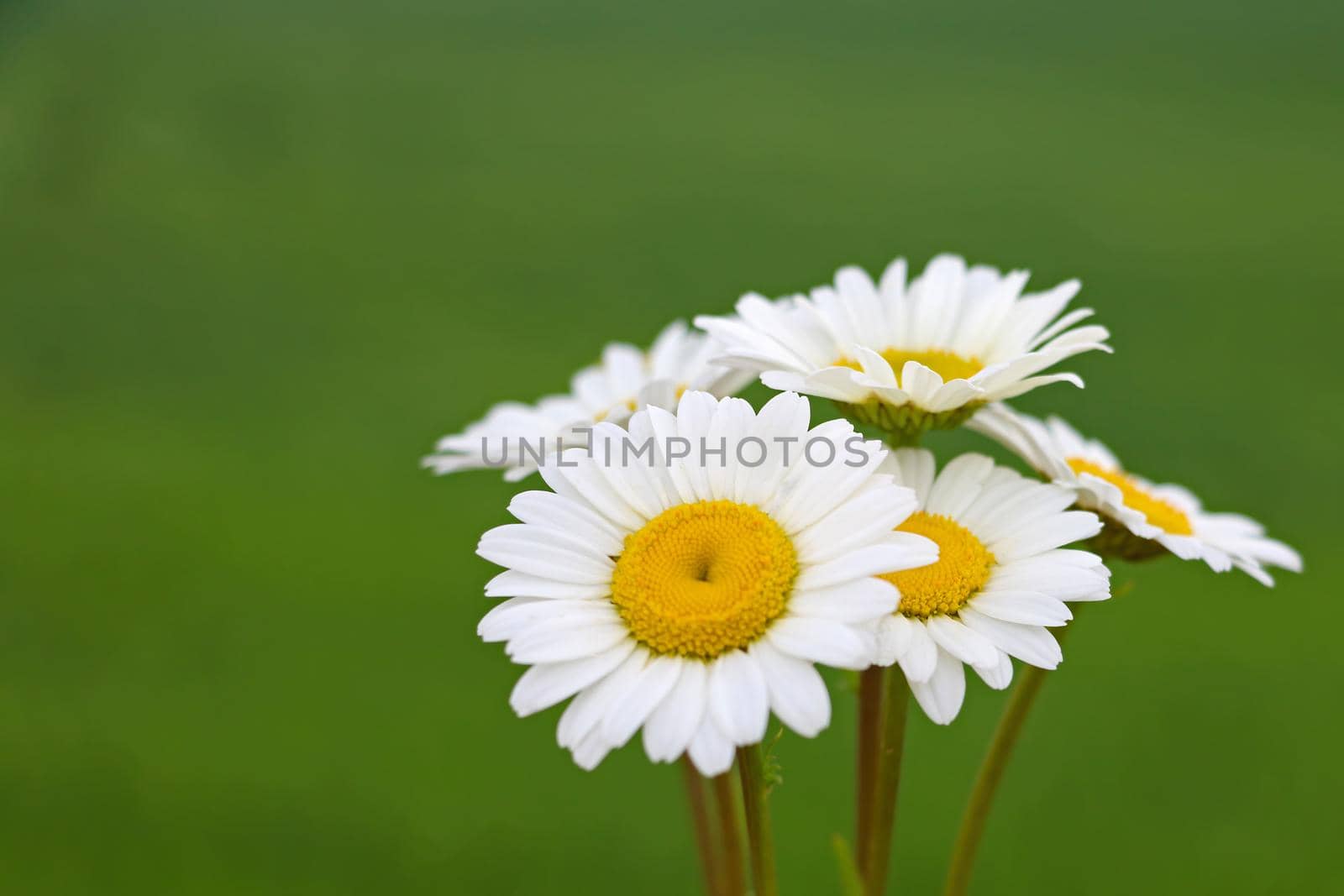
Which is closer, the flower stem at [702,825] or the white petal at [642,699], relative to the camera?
the white petal at [642,699]

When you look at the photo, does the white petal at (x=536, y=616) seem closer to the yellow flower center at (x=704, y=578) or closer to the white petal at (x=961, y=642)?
the yellow flower center at (x=704, y=578)

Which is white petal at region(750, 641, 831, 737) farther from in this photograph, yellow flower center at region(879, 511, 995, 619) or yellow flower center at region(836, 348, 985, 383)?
yellow flower center at region(836, 348, 985, 383)

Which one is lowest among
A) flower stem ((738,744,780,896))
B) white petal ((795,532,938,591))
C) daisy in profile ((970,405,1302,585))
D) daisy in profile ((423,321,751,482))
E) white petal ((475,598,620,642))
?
A: flower stem ((738,744,780,896))

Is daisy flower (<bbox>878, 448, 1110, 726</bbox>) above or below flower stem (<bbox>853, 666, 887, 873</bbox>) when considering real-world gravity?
above

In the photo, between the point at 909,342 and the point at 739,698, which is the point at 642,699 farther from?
the point at 909,342

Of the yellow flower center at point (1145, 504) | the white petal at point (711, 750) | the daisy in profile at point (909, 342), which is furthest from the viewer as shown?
the yellow flower center at point (1145, 504)

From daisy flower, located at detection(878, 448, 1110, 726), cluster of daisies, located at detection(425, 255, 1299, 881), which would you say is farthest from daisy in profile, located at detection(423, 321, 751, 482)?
daisy flower, located at detection(878, 448, 1110, 726)

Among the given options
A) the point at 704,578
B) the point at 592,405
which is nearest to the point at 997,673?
the point at 704,578

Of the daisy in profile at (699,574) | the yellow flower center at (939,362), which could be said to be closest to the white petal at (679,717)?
the daisy in profile at (699,574)
